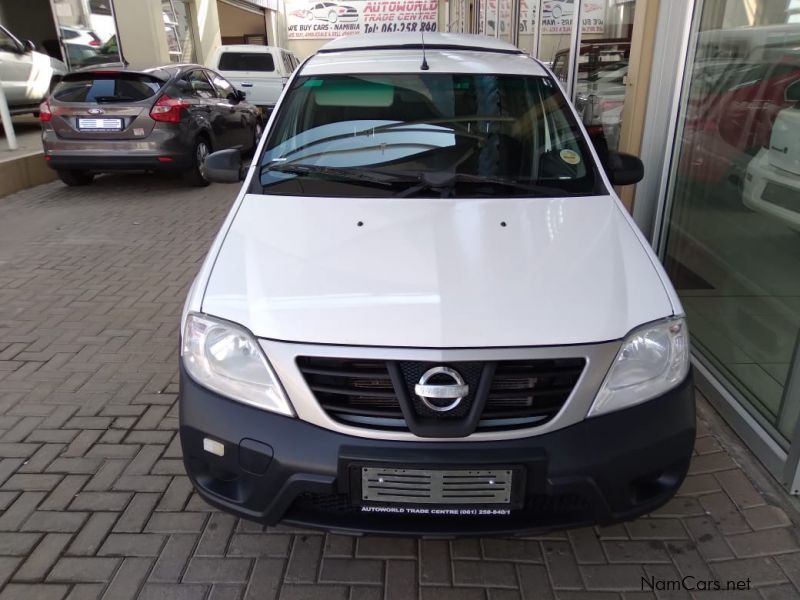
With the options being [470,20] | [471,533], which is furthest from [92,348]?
[470,20]

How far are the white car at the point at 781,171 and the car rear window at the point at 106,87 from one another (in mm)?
7150

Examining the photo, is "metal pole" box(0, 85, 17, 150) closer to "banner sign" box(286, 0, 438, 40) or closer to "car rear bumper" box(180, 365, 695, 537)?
"car rear bumper" box(180, 365, 695, 537)

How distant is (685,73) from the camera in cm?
386

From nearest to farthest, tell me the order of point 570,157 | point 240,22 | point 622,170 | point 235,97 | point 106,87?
1. point 570,157
2. point 622,170
3. point 106,87
4. point 235,97
5. point 240,22

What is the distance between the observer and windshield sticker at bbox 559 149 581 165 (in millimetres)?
2953

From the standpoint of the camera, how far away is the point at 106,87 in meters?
7.87

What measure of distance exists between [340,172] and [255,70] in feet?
40.9

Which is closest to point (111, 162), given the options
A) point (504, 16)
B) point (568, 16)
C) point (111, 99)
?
point (111, 99)

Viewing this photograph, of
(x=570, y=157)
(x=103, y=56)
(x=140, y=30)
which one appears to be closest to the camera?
(x=570, y=157)

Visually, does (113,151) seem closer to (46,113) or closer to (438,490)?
(46,113)

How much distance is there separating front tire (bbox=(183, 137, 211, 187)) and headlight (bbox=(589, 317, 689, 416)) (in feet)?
24.6

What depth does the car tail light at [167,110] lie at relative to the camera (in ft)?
25.7

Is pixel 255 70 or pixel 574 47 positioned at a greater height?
pixel 574 47

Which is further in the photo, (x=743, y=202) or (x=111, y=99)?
(x=111, y=99)
